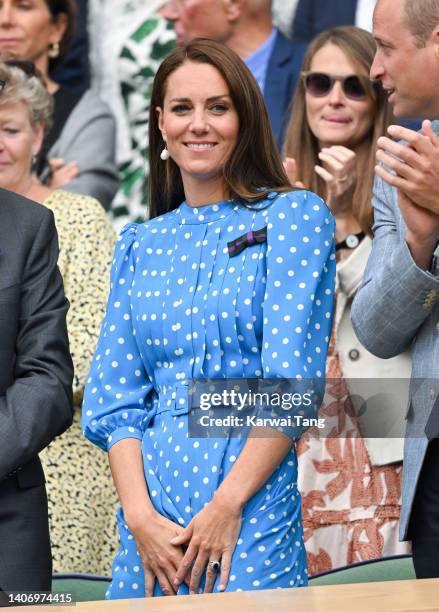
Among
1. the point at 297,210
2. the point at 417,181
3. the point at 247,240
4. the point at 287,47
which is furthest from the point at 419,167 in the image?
the point at 287,47

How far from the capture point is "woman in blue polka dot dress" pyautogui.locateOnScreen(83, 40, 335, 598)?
3.15 metres

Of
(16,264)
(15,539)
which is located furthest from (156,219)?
(15,539)

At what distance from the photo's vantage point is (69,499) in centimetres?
444

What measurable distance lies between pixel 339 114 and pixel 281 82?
2.86 ft

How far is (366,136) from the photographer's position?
15.1 ft

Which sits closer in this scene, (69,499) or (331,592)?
(331,592)

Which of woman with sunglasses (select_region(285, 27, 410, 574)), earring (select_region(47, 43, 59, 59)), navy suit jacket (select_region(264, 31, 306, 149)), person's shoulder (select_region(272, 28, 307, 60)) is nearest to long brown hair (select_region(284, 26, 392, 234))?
woman with sunglasses (select_region(285, 27, 410, 574))

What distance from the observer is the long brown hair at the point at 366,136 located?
4.47m

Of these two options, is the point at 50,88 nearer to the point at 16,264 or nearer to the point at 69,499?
the point at 69,499

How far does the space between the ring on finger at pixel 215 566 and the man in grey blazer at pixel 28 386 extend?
423 millimetres

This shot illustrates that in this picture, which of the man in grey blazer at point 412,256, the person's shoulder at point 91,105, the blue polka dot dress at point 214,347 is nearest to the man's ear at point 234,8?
the person's shoulder at point 91,105

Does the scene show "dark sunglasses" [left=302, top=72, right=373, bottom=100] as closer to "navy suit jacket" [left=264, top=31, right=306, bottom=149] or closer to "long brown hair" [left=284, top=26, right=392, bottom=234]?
"long brown hair" [left=284, top=26, right=392, bottom=234]

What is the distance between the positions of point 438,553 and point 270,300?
2.44 ft

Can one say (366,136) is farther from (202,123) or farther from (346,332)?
(202,123)
